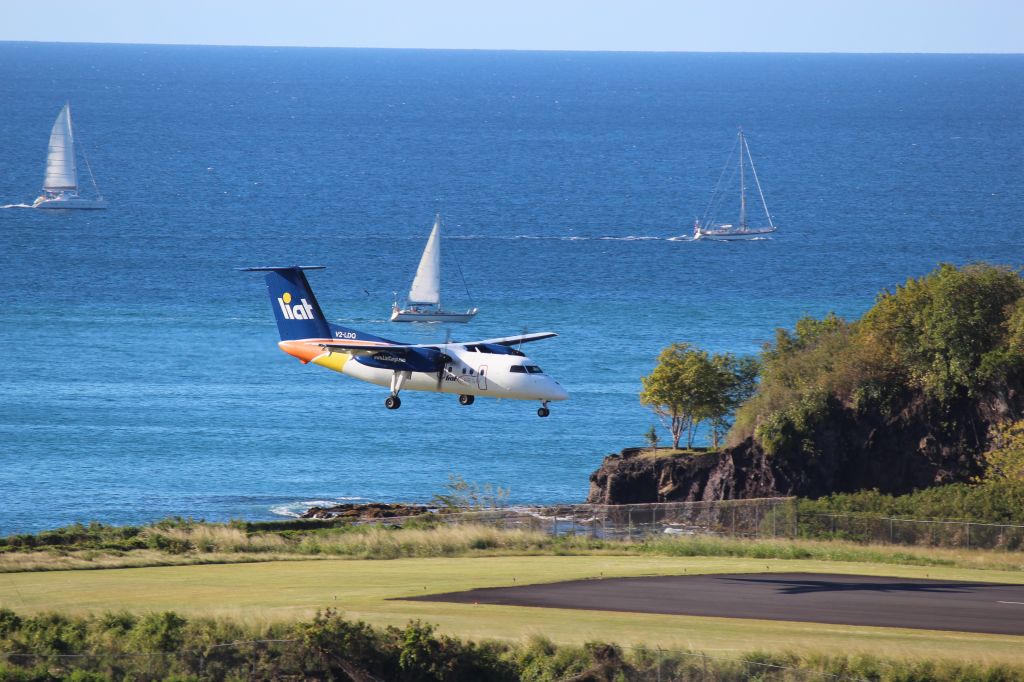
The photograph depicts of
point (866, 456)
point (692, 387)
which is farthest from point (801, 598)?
point (692, 387)

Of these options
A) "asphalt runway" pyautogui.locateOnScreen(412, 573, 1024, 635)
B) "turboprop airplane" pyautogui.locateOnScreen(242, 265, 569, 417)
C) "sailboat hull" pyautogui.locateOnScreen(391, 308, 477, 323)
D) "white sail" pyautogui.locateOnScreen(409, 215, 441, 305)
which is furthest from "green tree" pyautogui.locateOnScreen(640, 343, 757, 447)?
"white sail" pyautogui.locateOnScreen(409, 215, 441, 305)

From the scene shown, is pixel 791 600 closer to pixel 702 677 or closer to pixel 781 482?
pixel 702 677

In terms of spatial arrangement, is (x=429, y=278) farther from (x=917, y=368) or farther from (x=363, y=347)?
(x=363, y=347)

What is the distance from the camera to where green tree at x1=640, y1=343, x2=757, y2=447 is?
95500 millimetres

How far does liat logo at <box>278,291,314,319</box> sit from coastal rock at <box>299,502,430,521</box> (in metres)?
32.5

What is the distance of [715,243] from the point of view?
19688cm

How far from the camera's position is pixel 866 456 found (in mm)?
89250

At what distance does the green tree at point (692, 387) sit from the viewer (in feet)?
313

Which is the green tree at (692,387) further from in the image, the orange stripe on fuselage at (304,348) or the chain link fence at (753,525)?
the orange stripe on fuselage at (304,348)

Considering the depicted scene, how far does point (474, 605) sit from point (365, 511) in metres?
44.2

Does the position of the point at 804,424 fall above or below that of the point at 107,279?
below

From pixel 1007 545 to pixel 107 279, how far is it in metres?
122

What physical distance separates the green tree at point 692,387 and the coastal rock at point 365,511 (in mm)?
16314

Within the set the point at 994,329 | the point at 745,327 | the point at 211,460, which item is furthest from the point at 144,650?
the point at 745,327
